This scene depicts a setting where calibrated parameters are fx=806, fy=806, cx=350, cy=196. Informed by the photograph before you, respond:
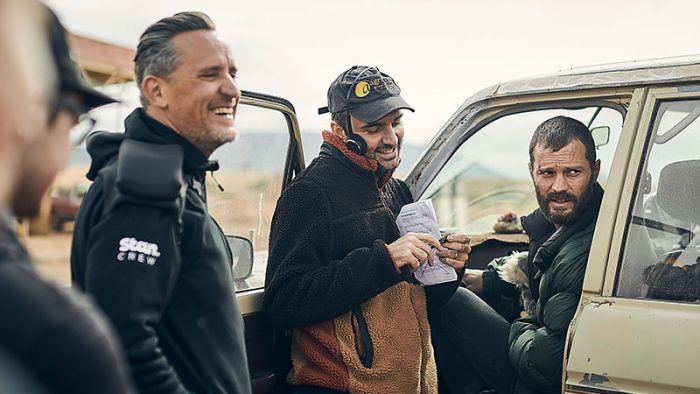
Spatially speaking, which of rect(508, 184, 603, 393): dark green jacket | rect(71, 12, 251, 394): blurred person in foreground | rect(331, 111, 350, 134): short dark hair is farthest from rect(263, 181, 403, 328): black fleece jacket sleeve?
rect(71, 12, 251, 394): blurred person in foreground

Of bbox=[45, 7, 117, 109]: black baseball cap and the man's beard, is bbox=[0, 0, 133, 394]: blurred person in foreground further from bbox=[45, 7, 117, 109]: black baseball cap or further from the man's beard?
the man's beard

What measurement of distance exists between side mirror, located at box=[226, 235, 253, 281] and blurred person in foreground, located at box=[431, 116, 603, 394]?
2.83ft

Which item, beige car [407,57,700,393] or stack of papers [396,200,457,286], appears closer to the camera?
beige car [407,57,700,393]

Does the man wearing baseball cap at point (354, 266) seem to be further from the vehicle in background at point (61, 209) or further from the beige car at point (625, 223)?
the vehicle in background at point (61, 209)

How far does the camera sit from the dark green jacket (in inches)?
110

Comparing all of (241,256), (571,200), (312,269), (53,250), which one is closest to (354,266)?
(312,269)

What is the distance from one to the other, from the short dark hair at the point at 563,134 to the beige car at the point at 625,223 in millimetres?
80

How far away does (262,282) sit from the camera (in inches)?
130

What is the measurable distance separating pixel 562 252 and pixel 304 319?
98 cm

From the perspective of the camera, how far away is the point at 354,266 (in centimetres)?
295

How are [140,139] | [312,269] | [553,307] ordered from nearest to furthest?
1. [140,139]
2. [553,307]
3. [312,269]

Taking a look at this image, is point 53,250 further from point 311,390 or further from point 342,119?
point 311,390

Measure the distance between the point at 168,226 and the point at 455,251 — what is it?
1497 millimetres

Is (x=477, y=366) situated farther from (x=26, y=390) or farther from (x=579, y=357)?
(x=26, y=390)
